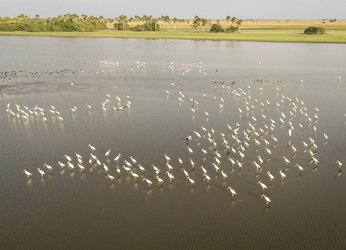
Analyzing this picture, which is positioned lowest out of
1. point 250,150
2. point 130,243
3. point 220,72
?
point 130,243

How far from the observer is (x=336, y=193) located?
21312 millimetres

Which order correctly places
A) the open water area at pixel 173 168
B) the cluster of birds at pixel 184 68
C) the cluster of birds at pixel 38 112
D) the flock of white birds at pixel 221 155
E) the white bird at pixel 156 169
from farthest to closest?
the cluster of birds at pixel 184 68, the cluster of birds at pixel 38 112, the flock of white birds at pixel 221 155, the white bird at pixel 156 169, the open water area at pixel 173 168

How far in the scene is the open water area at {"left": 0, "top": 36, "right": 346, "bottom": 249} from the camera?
59.0ft

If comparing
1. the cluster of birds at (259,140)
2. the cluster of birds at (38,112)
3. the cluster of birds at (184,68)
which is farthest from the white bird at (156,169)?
the cluster of birds at (184,68)

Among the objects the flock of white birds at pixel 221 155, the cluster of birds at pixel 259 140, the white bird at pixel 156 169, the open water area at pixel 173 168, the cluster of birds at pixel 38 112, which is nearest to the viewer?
the open water area at pixel 173 168

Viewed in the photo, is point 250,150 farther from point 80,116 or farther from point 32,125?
point 32,125

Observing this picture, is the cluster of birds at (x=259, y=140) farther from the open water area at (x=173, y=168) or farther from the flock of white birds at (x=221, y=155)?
the open water area at (x=173, y=168)

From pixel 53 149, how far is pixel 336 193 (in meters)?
24.0

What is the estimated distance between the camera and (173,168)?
24672mm

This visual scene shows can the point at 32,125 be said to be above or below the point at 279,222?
above

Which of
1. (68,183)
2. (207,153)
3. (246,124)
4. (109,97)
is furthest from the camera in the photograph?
(109,97)

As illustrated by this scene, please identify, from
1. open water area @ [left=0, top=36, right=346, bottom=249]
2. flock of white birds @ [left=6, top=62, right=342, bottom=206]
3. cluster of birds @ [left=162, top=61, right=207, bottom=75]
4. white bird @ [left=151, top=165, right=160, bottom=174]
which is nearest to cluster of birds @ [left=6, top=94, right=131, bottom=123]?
flock of white birds @ [left=6, top=62, right=342, bottom=206]

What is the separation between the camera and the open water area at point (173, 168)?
18.0m

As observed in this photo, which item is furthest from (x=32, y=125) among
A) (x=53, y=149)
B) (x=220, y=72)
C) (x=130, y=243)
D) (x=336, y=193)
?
(x=220, y=72)
